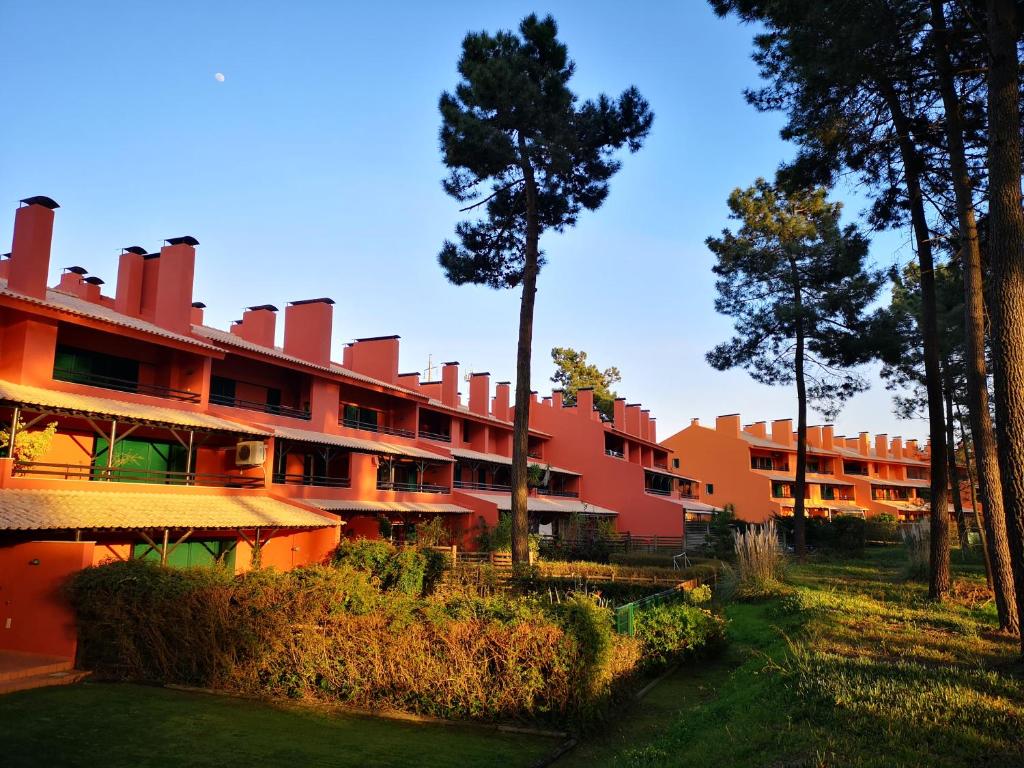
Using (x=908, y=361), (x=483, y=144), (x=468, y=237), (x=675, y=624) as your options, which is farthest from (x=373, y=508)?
(x=908, y=361)

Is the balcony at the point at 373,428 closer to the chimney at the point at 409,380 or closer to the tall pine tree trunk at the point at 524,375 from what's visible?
the chimney at the point at 409,380

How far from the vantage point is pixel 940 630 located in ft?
33.2

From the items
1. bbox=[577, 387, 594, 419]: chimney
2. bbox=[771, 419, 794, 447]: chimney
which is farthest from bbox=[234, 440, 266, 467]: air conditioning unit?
bbox=[771, 419, 794, 447]: chimney

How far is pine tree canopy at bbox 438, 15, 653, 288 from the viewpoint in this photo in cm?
1839

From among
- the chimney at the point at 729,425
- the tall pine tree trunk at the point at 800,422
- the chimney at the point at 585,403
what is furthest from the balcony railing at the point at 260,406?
the chimney at the point at 729,425

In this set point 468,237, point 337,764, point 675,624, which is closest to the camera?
point 337,764

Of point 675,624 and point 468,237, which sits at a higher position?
point 468,237

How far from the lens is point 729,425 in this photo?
178 ft

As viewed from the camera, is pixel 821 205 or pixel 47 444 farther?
pixel 821 205

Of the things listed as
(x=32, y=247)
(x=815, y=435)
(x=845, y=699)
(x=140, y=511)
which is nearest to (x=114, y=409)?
(x=140, y=511)

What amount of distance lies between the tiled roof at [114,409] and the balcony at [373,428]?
772 centimetres

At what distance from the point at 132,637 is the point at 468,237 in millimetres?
14299

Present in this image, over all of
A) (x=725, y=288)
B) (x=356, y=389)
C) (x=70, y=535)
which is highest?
(x=725, y=288)

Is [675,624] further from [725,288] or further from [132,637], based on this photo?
[725,288]
